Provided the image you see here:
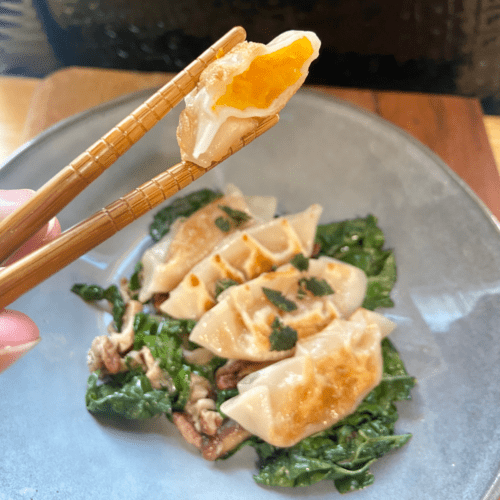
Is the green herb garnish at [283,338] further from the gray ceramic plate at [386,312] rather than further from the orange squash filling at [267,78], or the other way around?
the orange squash filling at [267,78]

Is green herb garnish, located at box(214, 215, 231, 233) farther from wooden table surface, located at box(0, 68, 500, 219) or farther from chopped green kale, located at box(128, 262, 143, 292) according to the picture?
wooden table surface, located at box(0, 68, 500, 219)

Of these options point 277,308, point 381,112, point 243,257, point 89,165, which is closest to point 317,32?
point 381,112

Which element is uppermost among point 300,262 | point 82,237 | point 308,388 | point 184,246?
point 82,237

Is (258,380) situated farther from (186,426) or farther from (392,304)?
(392,304)

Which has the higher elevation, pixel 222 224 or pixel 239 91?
pixel 239 91

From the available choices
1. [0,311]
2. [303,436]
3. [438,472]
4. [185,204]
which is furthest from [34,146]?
[438,472]

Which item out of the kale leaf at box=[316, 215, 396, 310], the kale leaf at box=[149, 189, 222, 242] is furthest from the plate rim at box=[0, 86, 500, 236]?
the kale leaf at box=[149, 189, 222, 242]

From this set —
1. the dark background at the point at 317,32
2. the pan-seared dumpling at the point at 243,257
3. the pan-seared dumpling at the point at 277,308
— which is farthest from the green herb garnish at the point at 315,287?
the dark background at the point at 317,32

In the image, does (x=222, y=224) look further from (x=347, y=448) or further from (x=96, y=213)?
(x=347, y=448)
